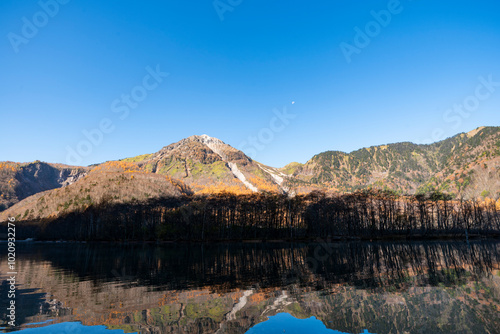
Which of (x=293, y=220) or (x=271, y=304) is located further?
(x=293, y=220)

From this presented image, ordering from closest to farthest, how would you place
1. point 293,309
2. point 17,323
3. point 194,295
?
1. point 17,323
2. point 293,309
3. point 194,295

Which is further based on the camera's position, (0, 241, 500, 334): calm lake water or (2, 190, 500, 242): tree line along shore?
(2, 190, 500, 242): tree line along shore

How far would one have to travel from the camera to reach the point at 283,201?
12950 cm

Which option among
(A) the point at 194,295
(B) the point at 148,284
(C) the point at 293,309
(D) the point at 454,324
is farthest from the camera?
(B) the point at 148,284

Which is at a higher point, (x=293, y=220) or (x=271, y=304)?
(x=271, y=304)

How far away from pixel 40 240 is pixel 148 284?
214292 mm

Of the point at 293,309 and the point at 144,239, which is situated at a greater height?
the point at 293,309

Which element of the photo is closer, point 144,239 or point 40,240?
point 144,239

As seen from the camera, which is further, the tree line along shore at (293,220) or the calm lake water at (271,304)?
the tree line along shore at (293,220)

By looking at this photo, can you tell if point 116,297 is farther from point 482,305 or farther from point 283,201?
point 283,201

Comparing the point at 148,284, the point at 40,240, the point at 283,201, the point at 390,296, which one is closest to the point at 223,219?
the point at 283,201

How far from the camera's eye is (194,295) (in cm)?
2300

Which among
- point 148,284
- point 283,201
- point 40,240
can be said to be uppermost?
point 283,201

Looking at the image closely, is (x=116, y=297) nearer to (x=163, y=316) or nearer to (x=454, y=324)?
(x=163, y=316)
